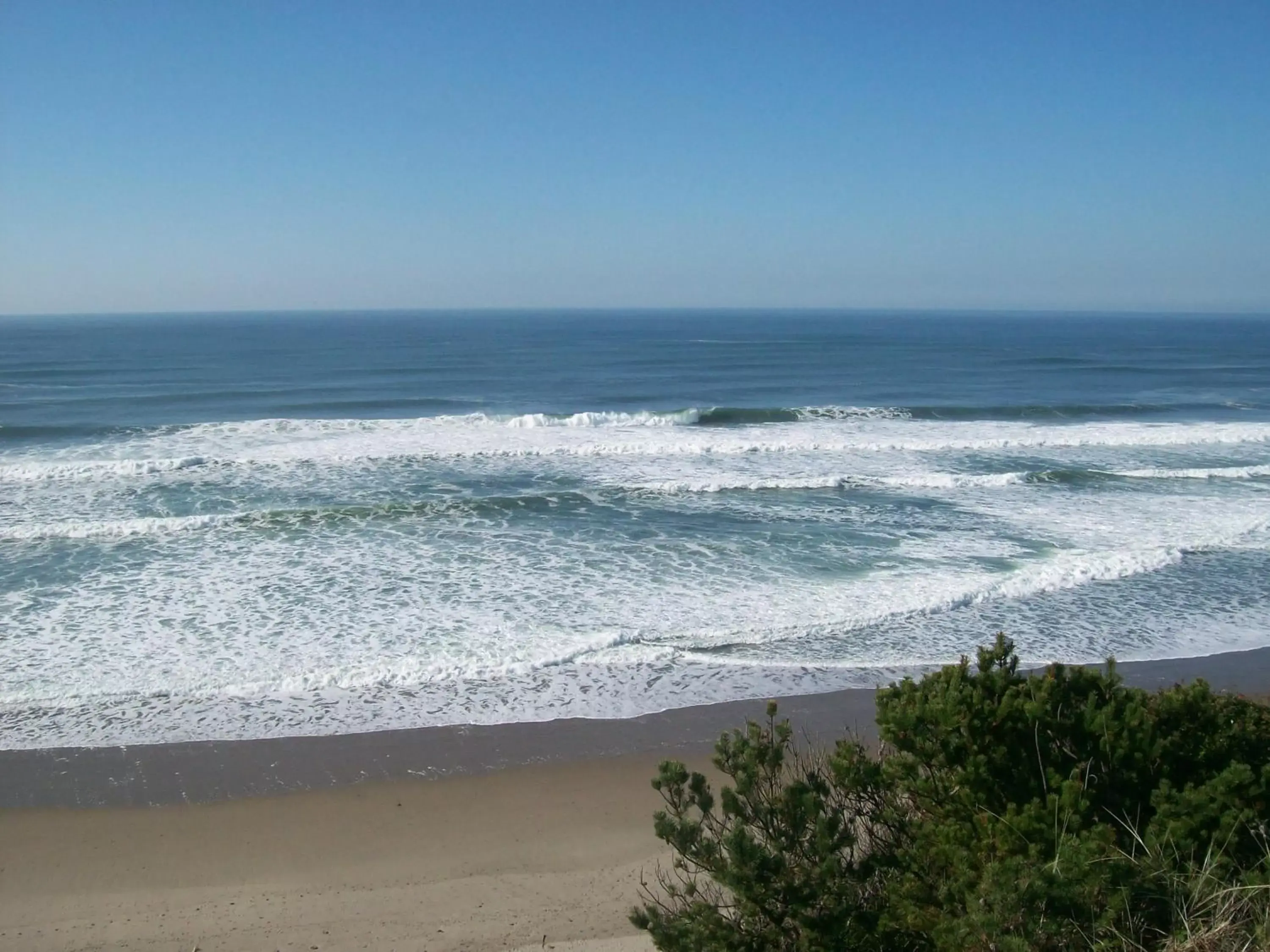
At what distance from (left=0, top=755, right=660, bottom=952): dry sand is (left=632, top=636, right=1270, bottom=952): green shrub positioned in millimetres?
2265

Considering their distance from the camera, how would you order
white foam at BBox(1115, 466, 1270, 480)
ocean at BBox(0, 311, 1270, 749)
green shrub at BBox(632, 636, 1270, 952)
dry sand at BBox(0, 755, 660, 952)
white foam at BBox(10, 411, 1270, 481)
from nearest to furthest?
green shrub at BBox(632, 636, 1270, 952), dry sand at BBox(0, 755, 660, 952), ocean at BBox(0, 311, 1270, 749), white foam at BBox(1115, 466, 1270, 480), white foam at BBox(10, 411, 1270, 481)

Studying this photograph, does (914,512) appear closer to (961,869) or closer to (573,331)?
(961,869)

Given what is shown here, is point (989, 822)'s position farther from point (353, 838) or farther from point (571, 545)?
point (571, 545)

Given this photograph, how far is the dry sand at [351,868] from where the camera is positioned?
20.8 ft

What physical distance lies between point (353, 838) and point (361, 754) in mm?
1409

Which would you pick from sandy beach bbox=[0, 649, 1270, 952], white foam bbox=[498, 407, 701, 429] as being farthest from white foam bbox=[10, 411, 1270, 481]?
sandy beach bbox=[0, 649, 1270, 952]

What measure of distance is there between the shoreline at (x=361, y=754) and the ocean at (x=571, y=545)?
0.87 ft

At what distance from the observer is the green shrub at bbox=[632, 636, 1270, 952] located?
12.8 ft

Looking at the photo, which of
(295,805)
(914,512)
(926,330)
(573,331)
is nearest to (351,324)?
(573,331)

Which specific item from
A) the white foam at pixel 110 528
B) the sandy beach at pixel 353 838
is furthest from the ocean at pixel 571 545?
the sandy beach at pixel 353 838

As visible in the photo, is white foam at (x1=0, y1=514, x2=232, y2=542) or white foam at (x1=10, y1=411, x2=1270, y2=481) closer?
white foam at (x1=0, y1=514, x2=232, y2=542)

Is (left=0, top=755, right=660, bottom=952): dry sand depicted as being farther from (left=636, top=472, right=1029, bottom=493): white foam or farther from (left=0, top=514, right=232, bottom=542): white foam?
(left=636, top=472, right=1029, bottom=493): white foam

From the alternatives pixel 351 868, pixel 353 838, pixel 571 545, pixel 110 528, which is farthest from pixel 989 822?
pixel 110 528

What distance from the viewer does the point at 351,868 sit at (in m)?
7.13
